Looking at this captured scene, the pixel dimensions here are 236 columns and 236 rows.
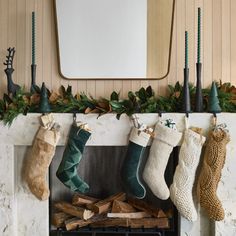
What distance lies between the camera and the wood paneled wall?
6.57 ft

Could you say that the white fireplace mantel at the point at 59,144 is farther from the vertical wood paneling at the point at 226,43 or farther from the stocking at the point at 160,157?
the vertical wood paneling at the point at 226,43

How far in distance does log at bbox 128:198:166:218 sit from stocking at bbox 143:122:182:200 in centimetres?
17

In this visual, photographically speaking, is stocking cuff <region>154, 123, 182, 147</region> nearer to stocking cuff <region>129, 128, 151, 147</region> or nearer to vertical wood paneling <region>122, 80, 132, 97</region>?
stocking cuff <region>129, 128, 151, 147</region>

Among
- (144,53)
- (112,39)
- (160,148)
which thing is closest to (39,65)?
(112,39)

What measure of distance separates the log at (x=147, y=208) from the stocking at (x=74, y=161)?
13.9 inches

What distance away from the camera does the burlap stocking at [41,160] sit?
185cm

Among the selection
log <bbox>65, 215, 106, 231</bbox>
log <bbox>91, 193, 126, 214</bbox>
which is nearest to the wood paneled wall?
log <bbox>91, 193, 126, 214</bbox>

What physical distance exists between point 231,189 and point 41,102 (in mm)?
1133

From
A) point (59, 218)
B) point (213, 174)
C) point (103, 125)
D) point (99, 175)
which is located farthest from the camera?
point (99, 175)

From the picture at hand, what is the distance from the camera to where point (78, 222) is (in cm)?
196

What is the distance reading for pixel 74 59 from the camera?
2.02 meters

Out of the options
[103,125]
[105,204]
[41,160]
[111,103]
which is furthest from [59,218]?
[111,103]

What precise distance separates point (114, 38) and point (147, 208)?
101cm

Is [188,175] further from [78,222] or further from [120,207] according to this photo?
[78,222]
